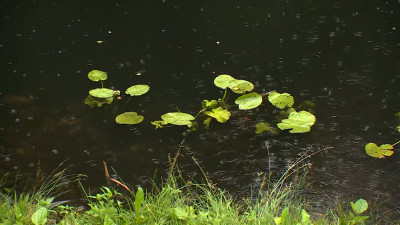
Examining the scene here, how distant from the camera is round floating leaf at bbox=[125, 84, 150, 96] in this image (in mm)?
3191

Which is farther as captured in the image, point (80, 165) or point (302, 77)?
point (302, 77)

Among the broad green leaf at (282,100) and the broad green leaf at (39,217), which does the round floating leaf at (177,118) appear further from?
the broad green leaf at (39,217)

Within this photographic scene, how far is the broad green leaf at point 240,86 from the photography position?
3152 millimetres

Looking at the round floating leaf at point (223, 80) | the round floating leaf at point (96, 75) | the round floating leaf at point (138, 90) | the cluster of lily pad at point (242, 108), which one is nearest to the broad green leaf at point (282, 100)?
the cluster of lily pad at point (242, 108)

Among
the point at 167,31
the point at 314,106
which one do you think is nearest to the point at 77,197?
the point at 314,106

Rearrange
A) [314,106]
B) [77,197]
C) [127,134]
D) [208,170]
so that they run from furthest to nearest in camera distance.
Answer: [314,106] → [127,134] → [208,170] → [77,197]

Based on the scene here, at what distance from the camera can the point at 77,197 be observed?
2432mm

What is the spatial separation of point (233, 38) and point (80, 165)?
1859 millimetres

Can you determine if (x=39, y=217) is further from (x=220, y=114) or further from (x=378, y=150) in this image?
(x=378, y=150)

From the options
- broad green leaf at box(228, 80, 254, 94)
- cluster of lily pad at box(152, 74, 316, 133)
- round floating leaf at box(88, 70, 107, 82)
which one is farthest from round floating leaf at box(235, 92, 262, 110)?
round floating leaf at box(88, 70, 107, 82)

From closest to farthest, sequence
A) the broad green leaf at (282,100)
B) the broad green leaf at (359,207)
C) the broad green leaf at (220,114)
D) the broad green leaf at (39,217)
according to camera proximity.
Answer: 1. the broad green leaf at (39,217)
2. the broad green leaf at (359,207)
3. the broad green leaf at (220,114)
4. the broad green leaf at (282,100)

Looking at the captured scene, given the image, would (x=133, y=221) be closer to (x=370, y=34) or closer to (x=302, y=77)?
(x=302, y=77)

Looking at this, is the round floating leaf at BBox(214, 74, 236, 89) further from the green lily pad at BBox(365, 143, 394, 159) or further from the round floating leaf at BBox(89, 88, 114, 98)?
the green lily pad at BBox(365, 143, 394, 159)

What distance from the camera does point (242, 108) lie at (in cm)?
296
